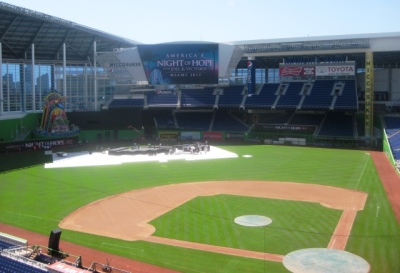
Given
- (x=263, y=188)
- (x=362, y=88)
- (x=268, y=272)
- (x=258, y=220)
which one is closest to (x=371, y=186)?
(x=263, y=188)

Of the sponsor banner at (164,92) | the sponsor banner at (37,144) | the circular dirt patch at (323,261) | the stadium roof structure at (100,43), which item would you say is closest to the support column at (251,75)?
the stadium roof structure at (100,43)

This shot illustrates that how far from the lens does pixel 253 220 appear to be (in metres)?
25.7

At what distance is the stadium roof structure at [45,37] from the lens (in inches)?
2292

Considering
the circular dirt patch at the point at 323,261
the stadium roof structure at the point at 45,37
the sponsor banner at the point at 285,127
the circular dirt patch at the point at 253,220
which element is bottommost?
the circular dirt patch at the point at 323,261

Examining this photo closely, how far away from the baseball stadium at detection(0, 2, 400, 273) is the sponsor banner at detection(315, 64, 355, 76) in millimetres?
211

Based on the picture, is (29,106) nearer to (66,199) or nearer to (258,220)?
(66,199)

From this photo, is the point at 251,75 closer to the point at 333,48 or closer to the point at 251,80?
the point at 251,80

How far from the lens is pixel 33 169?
44906 millimetres

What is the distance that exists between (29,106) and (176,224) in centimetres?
6279

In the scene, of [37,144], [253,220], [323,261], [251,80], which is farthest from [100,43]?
[323,261]

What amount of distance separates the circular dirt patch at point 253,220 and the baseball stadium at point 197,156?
121mm

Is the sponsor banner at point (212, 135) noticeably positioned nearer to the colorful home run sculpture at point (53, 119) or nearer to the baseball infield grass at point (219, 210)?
the baseball infield grass at point (219, 210)


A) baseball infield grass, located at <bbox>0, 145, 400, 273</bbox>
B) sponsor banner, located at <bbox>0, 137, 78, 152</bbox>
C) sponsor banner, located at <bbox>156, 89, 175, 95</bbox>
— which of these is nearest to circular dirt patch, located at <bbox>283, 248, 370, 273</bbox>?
baseball infield grass, located at <bbox>0, 145, 400, 273</bbox>

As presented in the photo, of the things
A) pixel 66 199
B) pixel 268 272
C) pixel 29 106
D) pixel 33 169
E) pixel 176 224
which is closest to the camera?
pixel 268 272
